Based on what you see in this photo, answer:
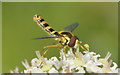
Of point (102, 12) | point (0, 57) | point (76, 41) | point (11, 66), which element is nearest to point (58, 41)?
point (76, 41)

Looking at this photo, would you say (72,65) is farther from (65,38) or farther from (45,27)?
(45,27)

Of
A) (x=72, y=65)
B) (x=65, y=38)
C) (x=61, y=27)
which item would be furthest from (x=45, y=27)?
(x=61, y=27)

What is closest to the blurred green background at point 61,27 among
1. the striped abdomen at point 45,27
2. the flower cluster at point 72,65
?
A: the striped abdomen at point 45,27

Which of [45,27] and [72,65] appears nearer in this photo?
[72,65]

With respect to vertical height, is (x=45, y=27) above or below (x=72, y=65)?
above

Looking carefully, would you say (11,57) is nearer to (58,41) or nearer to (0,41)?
(0,41)

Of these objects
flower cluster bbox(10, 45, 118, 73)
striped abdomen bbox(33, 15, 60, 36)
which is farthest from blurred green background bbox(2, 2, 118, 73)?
flower cluster bbox(10, 45, 118, 73)

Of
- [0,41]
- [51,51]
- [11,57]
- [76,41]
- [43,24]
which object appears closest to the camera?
[76,41]

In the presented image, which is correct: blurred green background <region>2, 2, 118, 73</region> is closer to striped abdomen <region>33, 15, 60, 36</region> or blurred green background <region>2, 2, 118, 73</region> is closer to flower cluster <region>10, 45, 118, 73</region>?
striped abdomen <region>33, 15, 60, 36</region>

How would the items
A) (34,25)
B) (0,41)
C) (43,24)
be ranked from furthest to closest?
(0,41) < (34,25) < (43,24)
